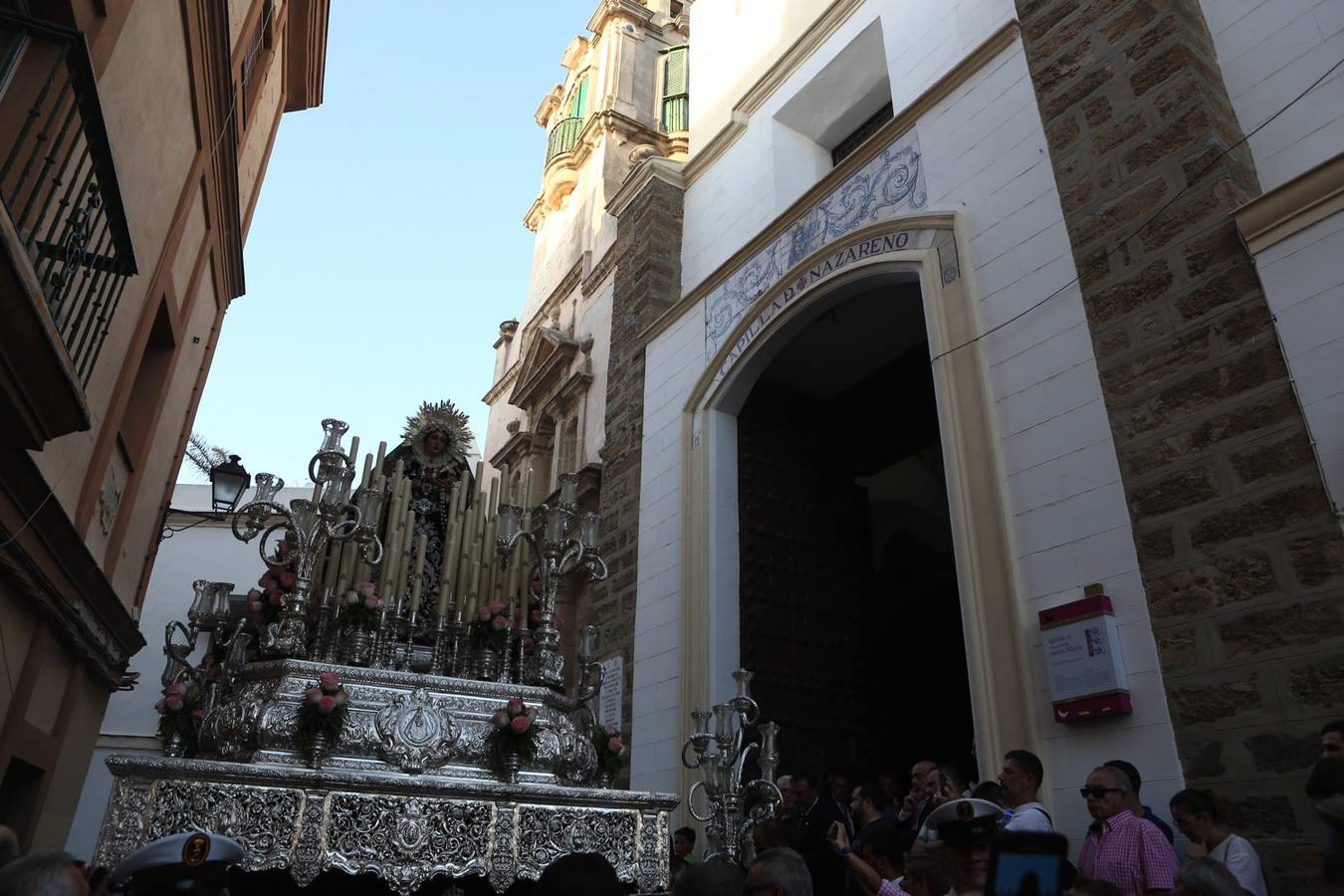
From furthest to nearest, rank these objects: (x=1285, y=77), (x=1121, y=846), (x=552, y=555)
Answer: (x=1285, y=77) < (x=552, y=555) < (x=1121, y=846)

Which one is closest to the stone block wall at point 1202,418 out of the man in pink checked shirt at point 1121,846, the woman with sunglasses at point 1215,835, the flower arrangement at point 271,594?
the woman with sunglasses at point 1215,835

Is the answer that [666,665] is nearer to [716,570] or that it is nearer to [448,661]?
[716,570]

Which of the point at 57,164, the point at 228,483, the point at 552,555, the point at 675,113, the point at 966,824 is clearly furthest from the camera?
the point at 675,113

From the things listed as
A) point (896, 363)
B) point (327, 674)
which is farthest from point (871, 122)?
point (327, 674)

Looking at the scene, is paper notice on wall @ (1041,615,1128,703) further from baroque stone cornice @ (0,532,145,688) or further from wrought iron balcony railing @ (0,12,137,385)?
baroque stone cornice @ (0,532,145,688)

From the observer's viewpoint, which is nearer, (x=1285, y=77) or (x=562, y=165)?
(x=1285, y=77)

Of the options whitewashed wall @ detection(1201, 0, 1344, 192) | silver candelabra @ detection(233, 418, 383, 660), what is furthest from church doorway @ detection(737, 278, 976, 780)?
silver candelabra @ detection(233, 418, 383, 660)

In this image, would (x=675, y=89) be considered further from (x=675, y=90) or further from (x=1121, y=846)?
(x=1121, y=846)

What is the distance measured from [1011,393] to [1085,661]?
1636 mm

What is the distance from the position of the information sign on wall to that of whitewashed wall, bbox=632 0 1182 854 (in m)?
0.07

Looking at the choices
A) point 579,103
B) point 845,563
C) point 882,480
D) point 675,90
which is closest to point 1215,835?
point 845,563

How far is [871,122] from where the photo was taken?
9.08 meters

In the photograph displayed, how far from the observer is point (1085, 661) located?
443 cm

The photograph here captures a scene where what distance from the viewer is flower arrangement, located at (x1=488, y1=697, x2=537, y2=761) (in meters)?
3.87
